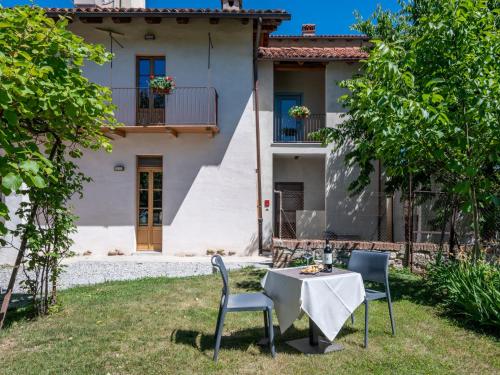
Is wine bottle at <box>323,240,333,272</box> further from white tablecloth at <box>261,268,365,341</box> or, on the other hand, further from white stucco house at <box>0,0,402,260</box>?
white stucco house at <box>0,0,402,260</box>

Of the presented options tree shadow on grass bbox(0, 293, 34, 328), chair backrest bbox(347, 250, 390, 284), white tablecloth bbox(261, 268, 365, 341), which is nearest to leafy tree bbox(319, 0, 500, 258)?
chair backrest bbox(347, 250, 390, 284)

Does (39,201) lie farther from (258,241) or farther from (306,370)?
(258,241)

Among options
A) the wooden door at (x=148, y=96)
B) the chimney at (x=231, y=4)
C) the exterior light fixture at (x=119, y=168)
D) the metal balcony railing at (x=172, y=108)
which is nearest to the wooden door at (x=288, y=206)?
the metal balcony railing at (x=172, y=108)

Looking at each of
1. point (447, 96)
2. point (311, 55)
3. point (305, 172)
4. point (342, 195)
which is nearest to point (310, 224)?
point (342, 195)

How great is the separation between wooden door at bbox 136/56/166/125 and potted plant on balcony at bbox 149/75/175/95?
62 cm

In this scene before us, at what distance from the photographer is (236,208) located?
1170 centimetres

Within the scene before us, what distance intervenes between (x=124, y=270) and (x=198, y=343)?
5.44 m

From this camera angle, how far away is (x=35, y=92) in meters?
3.60

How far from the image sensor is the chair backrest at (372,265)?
4.69 metres

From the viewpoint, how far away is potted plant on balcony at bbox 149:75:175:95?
11008 millimetres

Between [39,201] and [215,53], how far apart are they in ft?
27.1

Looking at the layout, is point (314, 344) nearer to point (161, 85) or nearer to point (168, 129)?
point (168, 129)

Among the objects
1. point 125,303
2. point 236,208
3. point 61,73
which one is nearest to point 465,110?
point 61,73

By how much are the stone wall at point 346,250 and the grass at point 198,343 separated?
8.02ft
